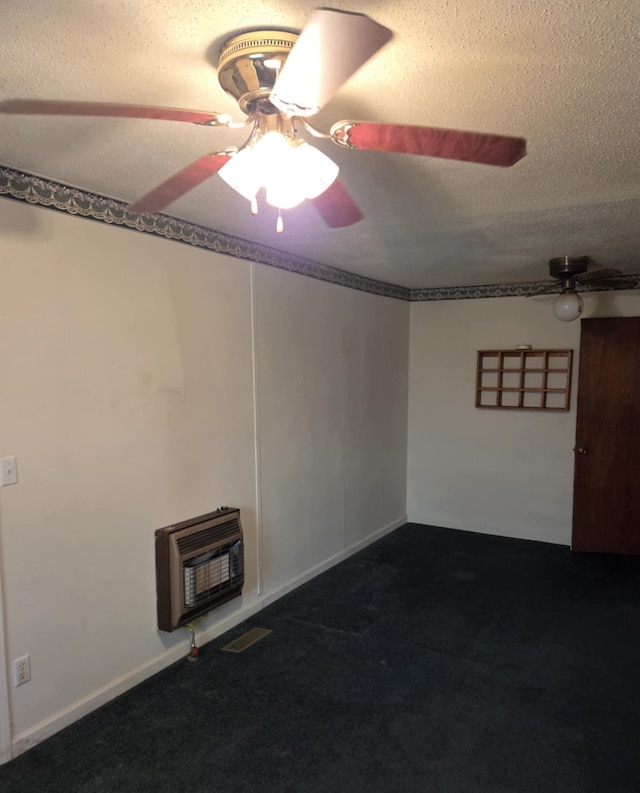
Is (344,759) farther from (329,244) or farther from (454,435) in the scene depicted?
(454,435)

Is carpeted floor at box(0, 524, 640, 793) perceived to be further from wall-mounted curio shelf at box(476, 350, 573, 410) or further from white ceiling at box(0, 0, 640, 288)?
white ceiling at box(0, 0, 640, 288)

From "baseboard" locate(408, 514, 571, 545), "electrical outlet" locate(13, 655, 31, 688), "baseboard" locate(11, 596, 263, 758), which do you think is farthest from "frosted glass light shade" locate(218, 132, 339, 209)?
"baseboard" locate(408, 514, 571, 545)

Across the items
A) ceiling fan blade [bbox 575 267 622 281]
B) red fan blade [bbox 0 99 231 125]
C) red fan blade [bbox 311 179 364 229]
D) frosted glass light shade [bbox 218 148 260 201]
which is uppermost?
ceiling fan blade [bbox 575 267 622 281]

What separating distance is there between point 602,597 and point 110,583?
3.20 metres

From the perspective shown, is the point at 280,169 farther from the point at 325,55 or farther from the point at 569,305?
the point at 569,305

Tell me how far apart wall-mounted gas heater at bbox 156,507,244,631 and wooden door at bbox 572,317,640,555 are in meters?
3.12

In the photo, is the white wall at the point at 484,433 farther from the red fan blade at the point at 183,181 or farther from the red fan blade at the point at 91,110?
the red fan blade at the point at 91,110

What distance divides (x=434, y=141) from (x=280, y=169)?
36 centimetres

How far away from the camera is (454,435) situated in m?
5.27

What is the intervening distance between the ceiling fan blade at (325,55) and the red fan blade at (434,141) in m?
0.18

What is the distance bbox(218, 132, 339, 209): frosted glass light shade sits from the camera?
128 cm

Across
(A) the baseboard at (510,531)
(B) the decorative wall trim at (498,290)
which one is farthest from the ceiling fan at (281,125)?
(A) the baseboard at (510,531)

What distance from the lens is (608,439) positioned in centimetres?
454

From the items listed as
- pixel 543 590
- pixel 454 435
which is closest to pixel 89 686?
pixel 543 590
